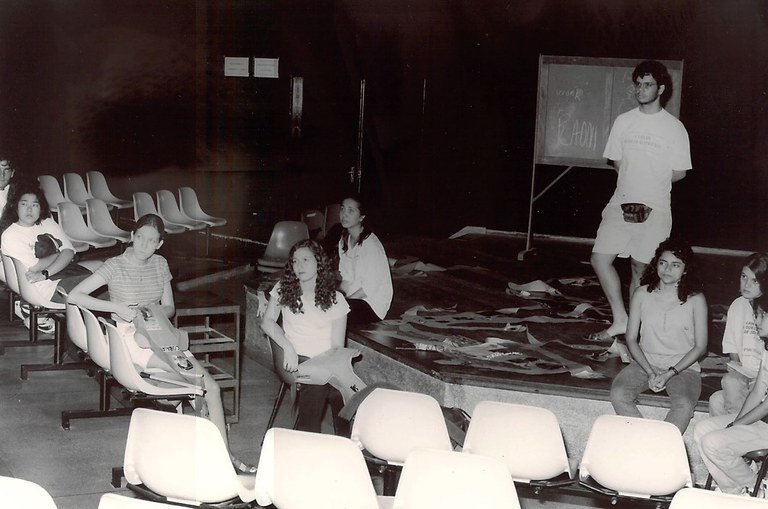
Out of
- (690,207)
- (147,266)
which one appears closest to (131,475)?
(147,266)

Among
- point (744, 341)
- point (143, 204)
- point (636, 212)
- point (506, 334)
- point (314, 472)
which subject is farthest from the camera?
point (143, 204)

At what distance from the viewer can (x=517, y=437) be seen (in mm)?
3883

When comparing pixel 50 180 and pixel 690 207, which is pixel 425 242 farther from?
pixel 50 180

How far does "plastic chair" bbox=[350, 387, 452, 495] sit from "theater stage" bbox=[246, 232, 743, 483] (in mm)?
1299

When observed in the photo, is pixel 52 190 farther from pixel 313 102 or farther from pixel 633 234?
pixel 633 234

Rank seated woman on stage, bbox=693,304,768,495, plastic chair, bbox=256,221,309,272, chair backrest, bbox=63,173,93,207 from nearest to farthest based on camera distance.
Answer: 1. seated woman on stage, bbox=693,304,768,495
2. plastic chair, bbox=256,221,309,272
3. chair backrest, bbox=63,173,93,207

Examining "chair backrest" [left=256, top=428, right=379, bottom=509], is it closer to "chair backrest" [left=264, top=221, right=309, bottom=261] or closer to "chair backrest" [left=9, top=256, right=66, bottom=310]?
"chair backrest" [left=9, top=256, right=66, bottom=310]

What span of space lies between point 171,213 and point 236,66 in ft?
7.22

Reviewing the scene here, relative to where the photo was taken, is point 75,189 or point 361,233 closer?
point 361,233

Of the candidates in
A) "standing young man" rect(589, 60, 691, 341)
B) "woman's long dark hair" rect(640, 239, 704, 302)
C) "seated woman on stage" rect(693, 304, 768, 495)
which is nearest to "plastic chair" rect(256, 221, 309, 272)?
"standing young man" rect(589, 60, 691, 341)

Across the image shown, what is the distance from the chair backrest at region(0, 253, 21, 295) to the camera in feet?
22.9

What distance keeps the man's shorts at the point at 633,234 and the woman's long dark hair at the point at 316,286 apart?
1726 mm

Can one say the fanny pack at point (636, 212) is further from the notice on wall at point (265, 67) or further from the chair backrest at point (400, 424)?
the notice on wall at point (265, 67)

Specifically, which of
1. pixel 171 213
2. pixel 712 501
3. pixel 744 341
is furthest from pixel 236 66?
pixel 712 501
